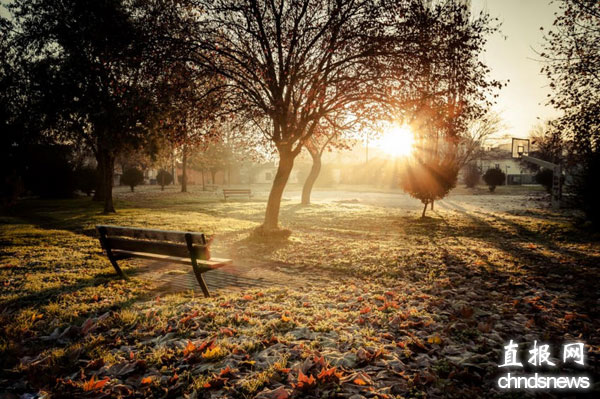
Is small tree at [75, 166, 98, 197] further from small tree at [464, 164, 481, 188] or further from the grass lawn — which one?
small tree at [464, 164, 481, 188]

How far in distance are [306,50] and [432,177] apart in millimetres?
9789

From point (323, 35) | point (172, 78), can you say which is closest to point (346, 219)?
point (323, 35)

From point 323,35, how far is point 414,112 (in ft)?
12.4

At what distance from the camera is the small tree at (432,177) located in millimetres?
16484

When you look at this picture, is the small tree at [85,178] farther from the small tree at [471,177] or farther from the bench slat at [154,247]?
the small tree at [471,177]

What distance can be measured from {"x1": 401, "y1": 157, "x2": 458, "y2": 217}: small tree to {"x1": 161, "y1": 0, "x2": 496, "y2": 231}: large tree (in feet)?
24.4

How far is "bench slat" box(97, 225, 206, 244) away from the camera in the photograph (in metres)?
4.92

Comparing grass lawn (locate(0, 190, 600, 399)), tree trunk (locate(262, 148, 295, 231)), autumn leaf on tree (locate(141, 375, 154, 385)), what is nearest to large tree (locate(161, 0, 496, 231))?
tree trunk (locate(262, 148, 295, 231))

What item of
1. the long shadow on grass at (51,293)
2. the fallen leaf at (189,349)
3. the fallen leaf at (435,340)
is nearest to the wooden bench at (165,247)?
the long shadow on grass at (51,293)

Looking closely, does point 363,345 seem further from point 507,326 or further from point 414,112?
point 414,112

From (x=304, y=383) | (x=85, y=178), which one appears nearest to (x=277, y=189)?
(x=304, y=383)

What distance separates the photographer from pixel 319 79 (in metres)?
10.8

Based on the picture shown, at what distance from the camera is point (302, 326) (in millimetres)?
4035

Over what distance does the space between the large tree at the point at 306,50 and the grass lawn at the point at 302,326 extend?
5318 millimetres
